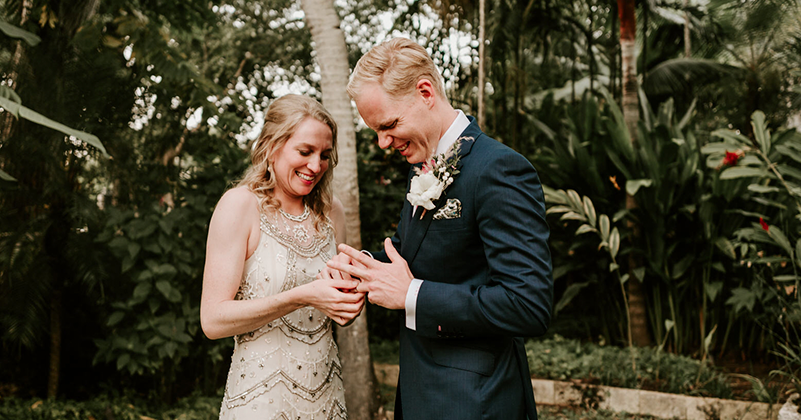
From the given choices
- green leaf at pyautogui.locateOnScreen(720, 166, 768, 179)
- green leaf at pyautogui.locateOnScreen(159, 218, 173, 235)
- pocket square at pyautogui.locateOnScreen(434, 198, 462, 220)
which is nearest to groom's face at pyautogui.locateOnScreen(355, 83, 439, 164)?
pocket square at pyautogui.locateOnScreen(434, 198, 462, 220)

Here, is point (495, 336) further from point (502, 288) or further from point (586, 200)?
point (586, 200)

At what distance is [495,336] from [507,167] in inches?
20.0

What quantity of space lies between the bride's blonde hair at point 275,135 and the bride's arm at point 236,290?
0.11 metres

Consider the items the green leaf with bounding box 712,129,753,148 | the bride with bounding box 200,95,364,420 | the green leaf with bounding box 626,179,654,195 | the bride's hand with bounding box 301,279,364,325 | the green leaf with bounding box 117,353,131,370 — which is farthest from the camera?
the green leaf with bounding box 626,179,654,195

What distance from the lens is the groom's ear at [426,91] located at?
175 cm

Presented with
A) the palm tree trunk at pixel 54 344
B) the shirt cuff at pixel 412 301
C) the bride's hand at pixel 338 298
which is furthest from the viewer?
the palm tree trunk at pixel 54 344

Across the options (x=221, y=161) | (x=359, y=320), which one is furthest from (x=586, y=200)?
(x=221, y=161)

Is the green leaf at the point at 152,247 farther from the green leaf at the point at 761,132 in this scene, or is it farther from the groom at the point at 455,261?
the green leaf at the point at 761,132

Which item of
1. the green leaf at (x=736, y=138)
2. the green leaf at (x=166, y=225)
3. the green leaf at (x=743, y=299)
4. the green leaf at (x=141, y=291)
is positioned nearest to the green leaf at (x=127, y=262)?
the green leaf at (x=141, y=291)

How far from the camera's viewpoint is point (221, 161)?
4.87m

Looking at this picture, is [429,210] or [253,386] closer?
[429,210]

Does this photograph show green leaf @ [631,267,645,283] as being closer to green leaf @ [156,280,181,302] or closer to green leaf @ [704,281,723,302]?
green leaf @ [704,281,723,302]

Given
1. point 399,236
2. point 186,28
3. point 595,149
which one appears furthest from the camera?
point 595,149

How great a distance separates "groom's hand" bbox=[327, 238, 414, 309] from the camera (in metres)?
1.63
